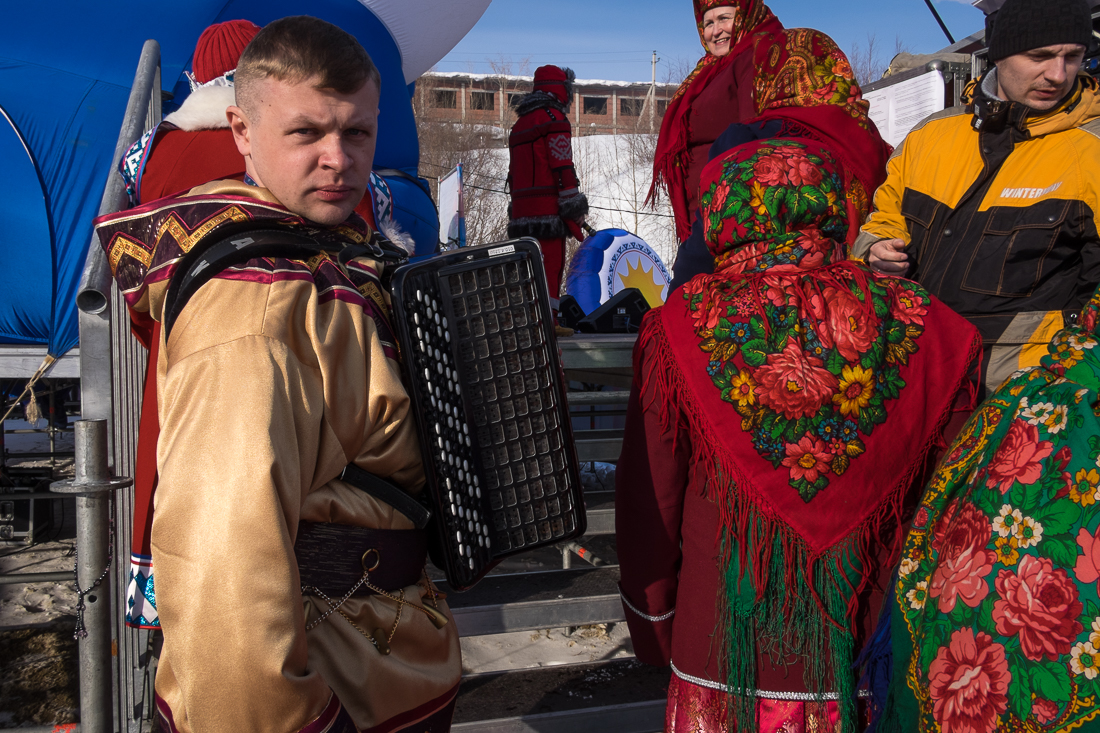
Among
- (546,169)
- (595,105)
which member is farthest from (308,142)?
(595,105)

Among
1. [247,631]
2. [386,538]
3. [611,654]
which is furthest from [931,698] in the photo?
[611,654]

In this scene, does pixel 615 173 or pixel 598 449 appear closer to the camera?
pixel 598 449

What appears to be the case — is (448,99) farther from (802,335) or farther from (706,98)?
(802,335)

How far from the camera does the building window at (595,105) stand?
43.8 m

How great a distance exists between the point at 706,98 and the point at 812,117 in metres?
0.57

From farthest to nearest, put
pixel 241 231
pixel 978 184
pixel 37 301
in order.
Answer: pixel 37 301
pixel 978 184
pixel 241 231

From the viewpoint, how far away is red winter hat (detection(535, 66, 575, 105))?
19.9 feet

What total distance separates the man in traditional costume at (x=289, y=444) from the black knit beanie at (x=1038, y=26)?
200 cm

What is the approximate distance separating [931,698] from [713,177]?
1.20 meters

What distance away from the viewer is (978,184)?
2350 mm

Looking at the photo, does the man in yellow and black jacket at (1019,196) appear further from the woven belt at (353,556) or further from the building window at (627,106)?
the building window at (627,106)

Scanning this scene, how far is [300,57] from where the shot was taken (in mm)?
1191

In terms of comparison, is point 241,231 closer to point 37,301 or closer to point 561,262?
point 37,301

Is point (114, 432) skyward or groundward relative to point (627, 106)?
groundward
